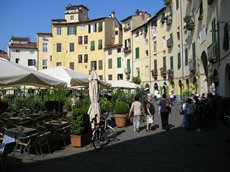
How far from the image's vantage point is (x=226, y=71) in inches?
756

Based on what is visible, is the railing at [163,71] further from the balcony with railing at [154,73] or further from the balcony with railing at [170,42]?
the balcony with railing at [170,42]

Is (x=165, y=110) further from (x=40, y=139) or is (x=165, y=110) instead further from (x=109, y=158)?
(x=40, y=139)

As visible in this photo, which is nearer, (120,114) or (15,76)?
(15,76)

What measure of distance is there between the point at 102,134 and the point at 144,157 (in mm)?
2004

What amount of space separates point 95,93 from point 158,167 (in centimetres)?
435

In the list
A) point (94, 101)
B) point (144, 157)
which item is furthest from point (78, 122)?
point (144, 157)

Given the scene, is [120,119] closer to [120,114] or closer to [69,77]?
[120,114]

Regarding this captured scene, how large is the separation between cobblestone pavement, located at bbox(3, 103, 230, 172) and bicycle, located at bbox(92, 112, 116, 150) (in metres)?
0.21

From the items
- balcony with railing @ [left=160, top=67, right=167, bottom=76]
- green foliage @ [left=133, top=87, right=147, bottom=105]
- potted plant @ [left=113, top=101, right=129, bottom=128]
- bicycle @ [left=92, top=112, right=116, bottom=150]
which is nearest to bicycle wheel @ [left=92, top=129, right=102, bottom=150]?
bicycle @ [left=92, top=112, right=116, bottom=150]

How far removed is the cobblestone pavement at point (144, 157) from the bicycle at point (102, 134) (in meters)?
0.21

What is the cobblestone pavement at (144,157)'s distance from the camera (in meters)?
7.48

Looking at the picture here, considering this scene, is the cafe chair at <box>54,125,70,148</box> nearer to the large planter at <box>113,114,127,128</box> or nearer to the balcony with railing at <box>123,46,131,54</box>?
the large planter at <box>113,114,127,128</box>

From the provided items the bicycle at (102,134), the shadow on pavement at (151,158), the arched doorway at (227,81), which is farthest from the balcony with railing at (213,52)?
the bicycle at (102,134)

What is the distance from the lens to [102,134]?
10141mm
